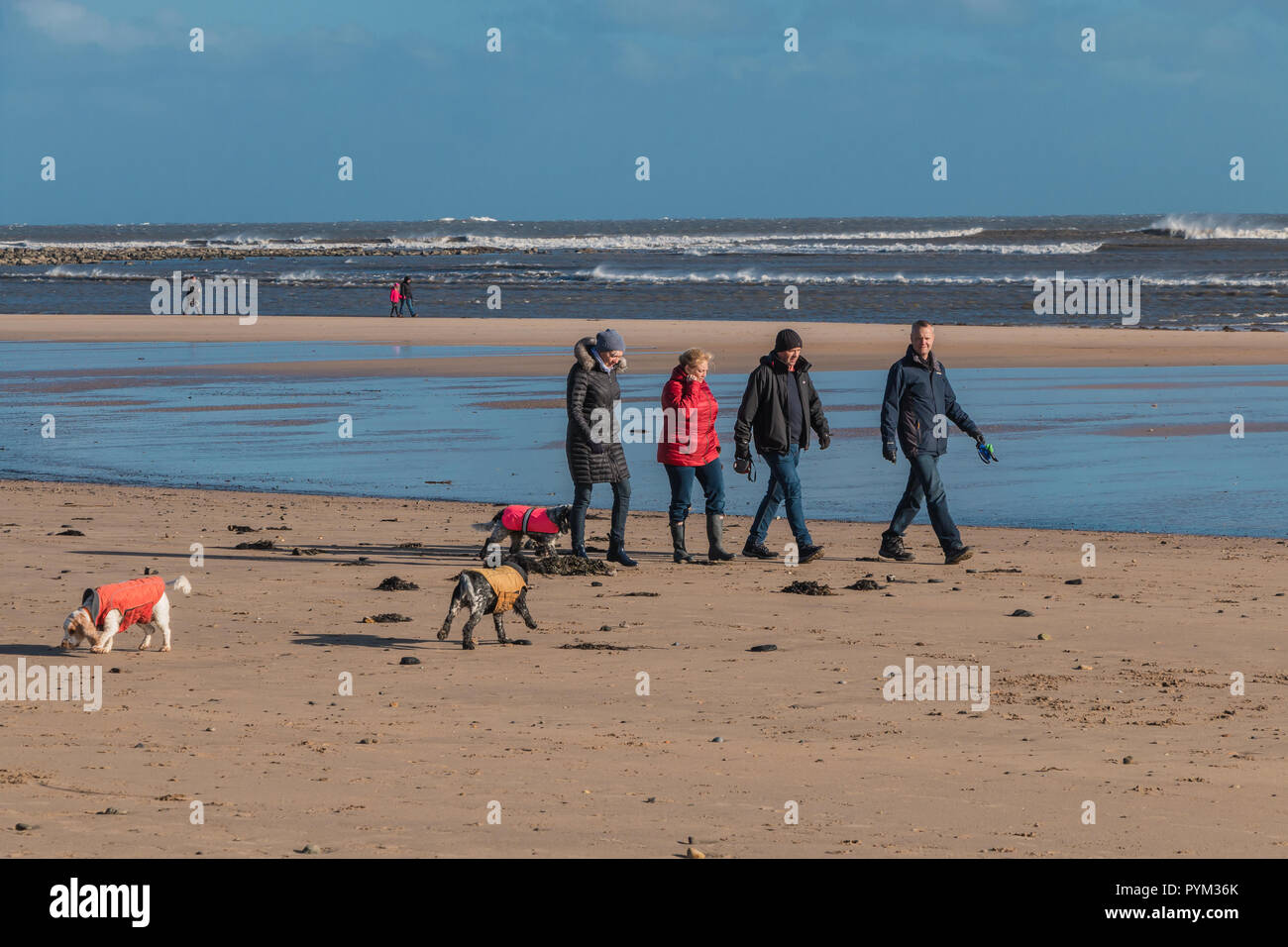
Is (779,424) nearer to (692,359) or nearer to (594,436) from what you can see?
(692,359)

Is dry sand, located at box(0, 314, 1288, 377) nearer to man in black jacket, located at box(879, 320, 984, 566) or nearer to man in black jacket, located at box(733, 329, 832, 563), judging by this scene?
man in black jacket, located at box(733, 329, 832, 563)

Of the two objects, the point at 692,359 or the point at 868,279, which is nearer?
the point at 692,359

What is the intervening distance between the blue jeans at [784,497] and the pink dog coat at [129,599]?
491cm

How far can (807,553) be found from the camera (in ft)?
37.8

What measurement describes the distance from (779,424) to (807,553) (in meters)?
1.01

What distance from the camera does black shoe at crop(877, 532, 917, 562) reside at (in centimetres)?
1161

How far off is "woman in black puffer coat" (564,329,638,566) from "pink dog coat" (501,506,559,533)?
24 centimetres

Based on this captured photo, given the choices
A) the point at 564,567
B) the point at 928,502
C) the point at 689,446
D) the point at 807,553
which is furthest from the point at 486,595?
the point at 928,502

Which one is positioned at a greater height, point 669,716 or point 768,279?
point 768,279

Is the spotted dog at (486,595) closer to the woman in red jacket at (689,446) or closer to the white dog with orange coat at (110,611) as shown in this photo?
the white dog with orange coat at (110,611)

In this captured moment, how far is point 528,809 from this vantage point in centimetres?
579

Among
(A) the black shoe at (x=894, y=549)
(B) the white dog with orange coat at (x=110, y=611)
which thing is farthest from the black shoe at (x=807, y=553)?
(B) the white dog with orange coat at (x=110, y=611)

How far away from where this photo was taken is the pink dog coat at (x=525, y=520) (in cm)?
1105
